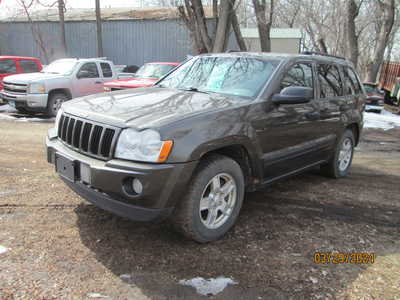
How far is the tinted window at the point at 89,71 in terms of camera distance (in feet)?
36.4

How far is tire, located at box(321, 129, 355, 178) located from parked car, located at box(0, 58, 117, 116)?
25.9ft

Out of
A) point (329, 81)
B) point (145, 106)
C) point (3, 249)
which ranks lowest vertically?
point (3, 249)

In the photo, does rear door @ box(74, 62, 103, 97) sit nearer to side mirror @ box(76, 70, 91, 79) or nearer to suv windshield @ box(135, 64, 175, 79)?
side mirror @ box(76, 70, 91, 79)

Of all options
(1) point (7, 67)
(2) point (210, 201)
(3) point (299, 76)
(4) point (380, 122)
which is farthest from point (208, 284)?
(1) point (7, 67)

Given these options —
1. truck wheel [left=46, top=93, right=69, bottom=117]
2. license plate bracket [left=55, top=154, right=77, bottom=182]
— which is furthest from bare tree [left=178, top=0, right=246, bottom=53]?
license plate bracket [left=55, top=154, right=77, bottom=182]

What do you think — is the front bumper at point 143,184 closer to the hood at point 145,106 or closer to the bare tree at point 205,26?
the hood at point 145,106

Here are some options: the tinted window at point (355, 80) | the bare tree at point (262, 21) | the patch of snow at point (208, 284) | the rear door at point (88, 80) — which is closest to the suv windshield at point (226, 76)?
the patch of snow at point (208, 284)

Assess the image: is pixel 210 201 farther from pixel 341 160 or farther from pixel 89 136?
pixel 341 160

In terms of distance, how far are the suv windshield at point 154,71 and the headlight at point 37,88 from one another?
2.67 meters

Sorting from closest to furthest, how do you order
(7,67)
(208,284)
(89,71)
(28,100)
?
1. (208,284)
2. (28,100)
3. (89,71)
4. (7,67)

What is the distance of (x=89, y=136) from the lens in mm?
3084

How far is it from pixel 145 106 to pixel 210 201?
105 cm

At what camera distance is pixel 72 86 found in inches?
422

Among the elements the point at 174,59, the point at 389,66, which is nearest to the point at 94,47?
the point at 174,59
